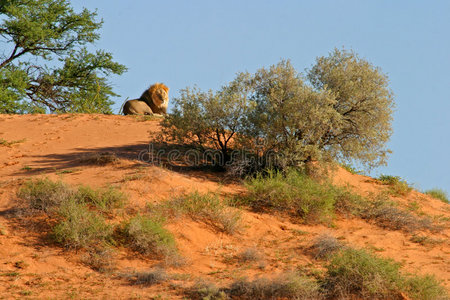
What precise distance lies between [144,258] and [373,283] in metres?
3.76

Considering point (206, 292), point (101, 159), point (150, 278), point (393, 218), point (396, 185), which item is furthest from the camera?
point (396, 185)

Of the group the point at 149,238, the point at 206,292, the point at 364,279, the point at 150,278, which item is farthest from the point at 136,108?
the point at 364,279

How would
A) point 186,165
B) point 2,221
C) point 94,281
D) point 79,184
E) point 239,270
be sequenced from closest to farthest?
point 94,281 → point 239,270 → point 2,221 → point 79,184 → point 186,165

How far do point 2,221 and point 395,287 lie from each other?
22.5 ft

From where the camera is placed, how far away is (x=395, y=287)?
7.17 m

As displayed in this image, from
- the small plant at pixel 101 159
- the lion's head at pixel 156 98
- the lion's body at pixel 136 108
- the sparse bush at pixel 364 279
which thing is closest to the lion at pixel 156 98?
the lion's head at pixel 156 98

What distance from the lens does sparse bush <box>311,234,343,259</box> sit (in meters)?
8.79

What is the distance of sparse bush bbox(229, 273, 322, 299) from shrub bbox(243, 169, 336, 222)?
332 cm

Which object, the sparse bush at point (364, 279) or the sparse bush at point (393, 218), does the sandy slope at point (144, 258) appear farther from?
the sparse bush at point (364, 279)

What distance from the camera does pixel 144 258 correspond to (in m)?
8.27

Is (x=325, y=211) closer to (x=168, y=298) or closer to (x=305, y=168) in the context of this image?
(x=305, y=168)

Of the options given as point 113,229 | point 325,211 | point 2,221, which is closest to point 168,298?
point 113,229

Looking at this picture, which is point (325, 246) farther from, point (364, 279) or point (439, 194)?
point (439, 194)


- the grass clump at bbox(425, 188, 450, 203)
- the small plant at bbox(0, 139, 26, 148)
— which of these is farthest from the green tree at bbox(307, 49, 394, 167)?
the small plant at bbox(0, 139, 26, 148)
